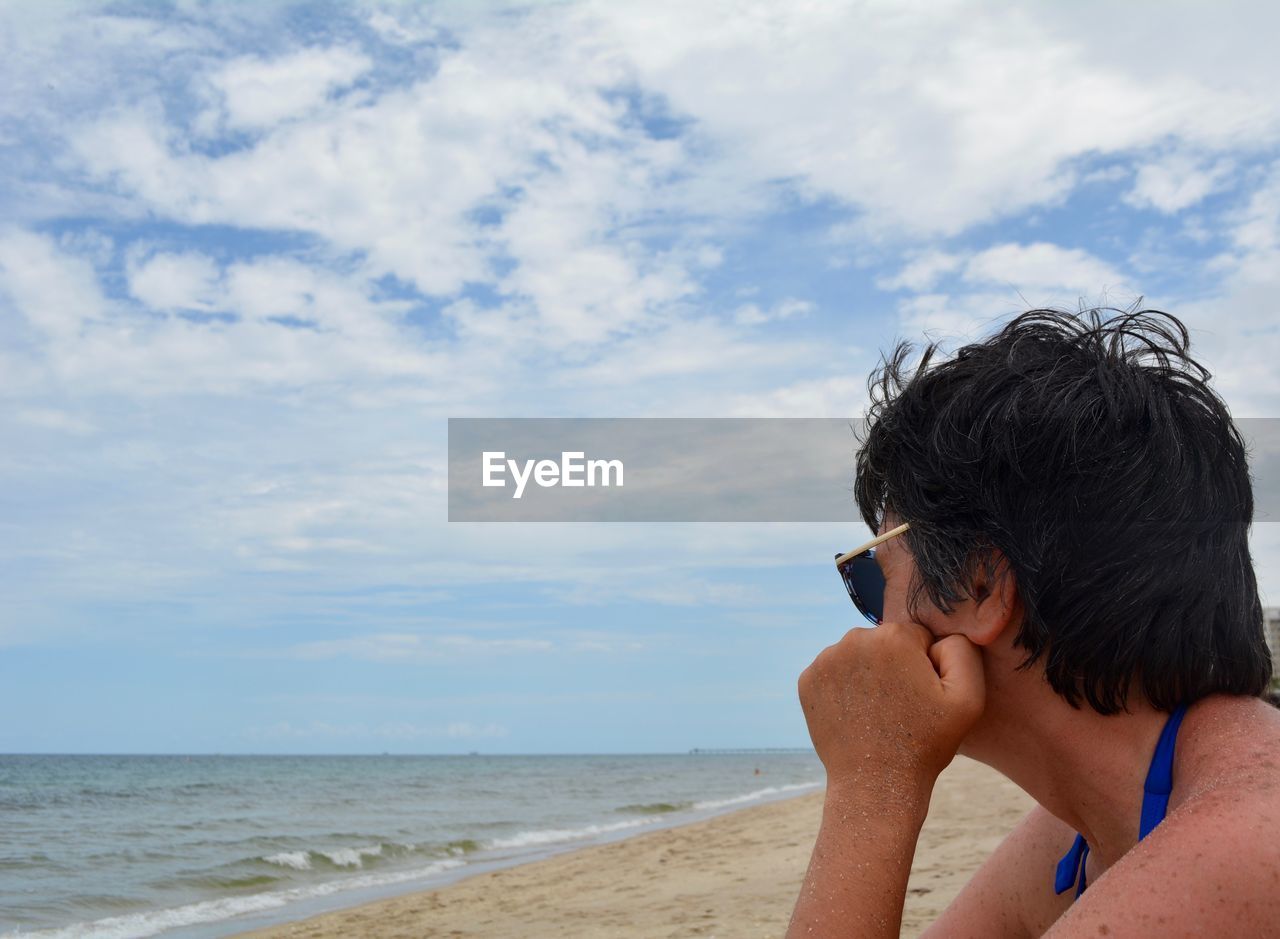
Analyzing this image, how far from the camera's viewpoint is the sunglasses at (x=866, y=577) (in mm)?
1670

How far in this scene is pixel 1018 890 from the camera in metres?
1.97

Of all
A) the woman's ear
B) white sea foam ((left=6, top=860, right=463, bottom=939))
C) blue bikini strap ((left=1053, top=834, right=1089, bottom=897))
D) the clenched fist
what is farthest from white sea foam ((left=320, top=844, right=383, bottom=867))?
the woman's ear

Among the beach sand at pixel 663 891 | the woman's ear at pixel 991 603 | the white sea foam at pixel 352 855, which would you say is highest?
the woman's ear at pixel 991 603

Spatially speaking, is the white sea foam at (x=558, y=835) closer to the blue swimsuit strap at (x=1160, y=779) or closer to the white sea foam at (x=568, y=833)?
the white sea foam at (x=568, y=833)

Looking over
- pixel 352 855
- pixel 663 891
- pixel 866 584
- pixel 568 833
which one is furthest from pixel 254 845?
pixel 866 584

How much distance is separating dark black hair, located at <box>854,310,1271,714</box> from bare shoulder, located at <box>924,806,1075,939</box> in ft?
1.95

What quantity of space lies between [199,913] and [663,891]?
4930 mm

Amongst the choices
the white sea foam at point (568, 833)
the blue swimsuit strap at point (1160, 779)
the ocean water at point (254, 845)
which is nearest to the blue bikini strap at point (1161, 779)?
the blue swimsuit strap at point (1160, 779)

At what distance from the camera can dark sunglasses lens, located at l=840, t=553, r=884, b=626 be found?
1.68m

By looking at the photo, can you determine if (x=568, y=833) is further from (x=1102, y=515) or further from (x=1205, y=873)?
(x=1205, y=873)

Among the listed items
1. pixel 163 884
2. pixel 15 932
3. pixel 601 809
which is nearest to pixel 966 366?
pixel 15 932

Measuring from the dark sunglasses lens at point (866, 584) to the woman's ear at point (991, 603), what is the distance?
184mm

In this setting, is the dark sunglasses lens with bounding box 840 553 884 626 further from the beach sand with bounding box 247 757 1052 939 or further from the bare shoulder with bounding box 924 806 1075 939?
the beach sand with bounding box 247 757 1052 939

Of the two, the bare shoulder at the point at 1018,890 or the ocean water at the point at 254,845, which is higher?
the bare shoulder at the point at 1018,890
